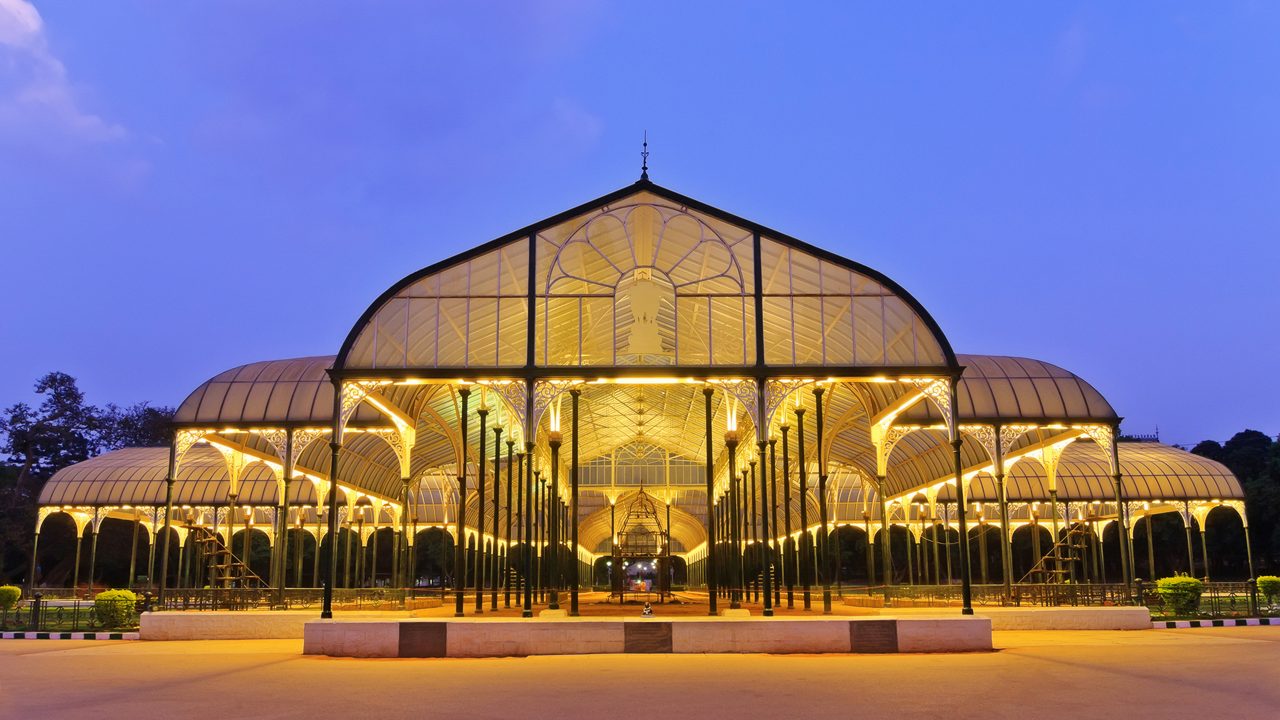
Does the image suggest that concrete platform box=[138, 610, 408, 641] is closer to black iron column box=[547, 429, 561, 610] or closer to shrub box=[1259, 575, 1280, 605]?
black iron column box=[547, 429, 561, 610]

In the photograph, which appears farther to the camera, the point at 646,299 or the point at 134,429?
the point at 134,429

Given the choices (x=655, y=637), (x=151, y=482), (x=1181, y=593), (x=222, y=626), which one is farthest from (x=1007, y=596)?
(x=151, y=482)

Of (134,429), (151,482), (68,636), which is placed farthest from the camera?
(134,429)

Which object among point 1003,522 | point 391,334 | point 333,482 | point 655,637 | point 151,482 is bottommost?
point 655,637

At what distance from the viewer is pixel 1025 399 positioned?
102 ft

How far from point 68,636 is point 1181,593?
3140 cm

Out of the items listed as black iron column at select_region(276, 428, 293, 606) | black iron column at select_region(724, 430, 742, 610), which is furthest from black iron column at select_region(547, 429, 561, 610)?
black iron column at select_region(276, 428, 293, 606)

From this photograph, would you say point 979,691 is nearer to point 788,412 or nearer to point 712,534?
point 712,534

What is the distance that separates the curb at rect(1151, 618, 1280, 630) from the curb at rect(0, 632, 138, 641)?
88.2 feet

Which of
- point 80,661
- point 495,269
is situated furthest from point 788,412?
point 80,661

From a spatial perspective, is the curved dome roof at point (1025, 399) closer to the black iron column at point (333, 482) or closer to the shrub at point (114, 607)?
the black iron column at point (333, 482)

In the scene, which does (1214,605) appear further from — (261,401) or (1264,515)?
(1264,515)

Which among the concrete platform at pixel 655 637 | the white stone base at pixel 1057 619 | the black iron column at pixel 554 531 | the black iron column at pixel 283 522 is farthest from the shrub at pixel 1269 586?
the black iron column at pixel 283 522

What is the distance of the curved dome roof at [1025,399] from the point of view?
30.6 metres
